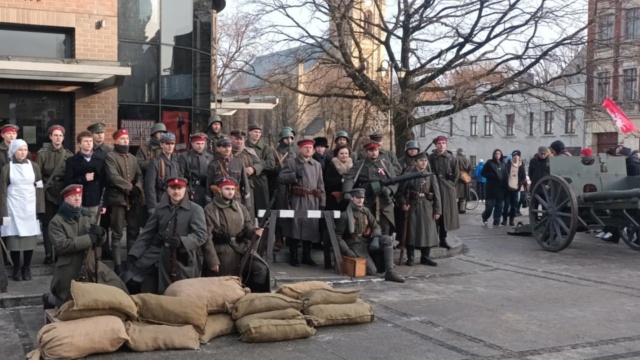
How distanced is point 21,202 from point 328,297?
3918 mm

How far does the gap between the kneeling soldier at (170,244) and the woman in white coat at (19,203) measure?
1.63m

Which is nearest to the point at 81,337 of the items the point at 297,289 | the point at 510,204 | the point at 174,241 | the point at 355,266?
the point at 174,241

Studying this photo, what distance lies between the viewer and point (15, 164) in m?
8.20

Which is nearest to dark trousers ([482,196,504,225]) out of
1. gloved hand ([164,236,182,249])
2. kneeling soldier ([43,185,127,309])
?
gloved hand ([164,236,182,249])

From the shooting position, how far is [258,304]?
21.3 ft

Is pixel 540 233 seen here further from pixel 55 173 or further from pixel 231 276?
pixel 55 173

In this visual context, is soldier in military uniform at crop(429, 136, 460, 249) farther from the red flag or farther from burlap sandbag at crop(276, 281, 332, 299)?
the red flag

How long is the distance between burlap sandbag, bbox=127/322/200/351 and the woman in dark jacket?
4.69 meters

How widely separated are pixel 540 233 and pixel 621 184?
1655mm

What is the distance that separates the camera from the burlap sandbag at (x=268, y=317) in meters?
6.32

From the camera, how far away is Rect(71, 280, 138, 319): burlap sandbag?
584 centimetres

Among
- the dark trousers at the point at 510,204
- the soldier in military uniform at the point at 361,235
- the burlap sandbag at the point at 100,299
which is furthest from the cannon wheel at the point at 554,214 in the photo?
the burlap sandbag at the point at 100,299

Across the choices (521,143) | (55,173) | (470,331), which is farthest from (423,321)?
(521,143)

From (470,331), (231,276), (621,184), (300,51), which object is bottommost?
(470,331)
